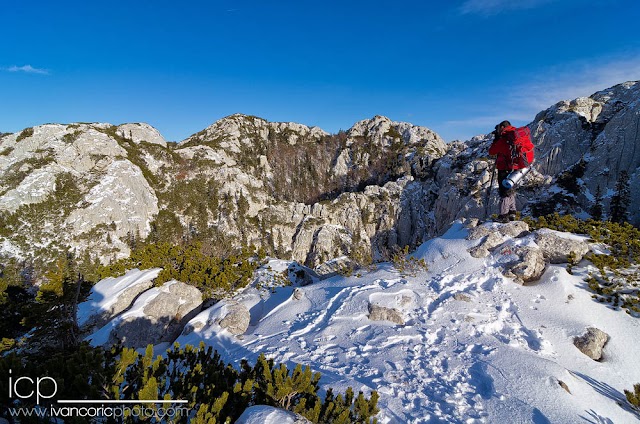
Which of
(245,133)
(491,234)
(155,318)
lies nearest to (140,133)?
(245,133)


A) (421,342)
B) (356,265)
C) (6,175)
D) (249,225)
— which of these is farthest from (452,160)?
(6,175)

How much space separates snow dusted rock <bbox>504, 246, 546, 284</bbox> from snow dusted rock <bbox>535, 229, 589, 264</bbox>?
1.73 feet

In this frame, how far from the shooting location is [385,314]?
871 centimetres

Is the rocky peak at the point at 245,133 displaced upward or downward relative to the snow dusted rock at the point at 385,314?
upward

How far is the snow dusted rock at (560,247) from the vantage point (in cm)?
974

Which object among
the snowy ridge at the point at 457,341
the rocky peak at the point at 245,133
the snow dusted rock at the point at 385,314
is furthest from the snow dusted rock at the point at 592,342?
the rocky peak at the point at 245,133

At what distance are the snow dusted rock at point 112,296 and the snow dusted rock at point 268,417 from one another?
12.2 m

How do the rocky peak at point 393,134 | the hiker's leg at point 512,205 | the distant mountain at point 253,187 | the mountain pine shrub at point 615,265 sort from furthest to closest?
1. the rocky peak at point 393,134
2. the distant mountain at point 253,187
3. the hiker's leg at point 512,205
4. the mountain pine shrub at point 615,265

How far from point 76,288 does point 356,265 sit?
10.7m

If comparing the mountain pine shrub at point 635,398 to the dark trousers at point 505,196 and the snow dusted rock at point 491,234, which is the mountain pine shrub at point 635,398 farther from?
the dark trousers at point 505,196

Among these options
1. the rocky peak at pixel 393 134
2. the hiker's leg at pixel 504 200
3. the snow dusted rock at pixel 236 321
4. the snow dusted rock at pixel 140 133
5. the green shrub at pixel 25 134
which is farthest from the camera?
the rocky peak at pixel 393 134

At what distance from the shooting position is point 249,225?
67.6 m

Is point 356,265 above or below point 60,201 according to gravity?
below

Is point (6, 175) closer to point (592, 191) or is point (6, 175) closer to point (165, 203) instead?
A: point (165, 203)
